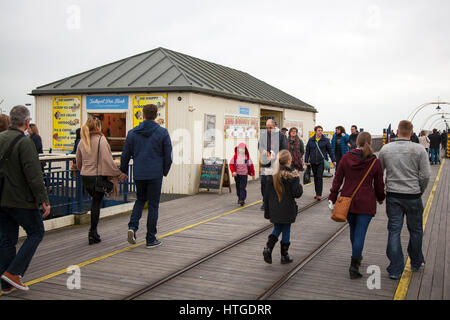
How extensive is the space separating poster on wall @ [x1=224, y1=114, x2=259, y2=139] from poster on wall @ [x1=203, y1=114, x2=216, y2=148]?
3.11ft

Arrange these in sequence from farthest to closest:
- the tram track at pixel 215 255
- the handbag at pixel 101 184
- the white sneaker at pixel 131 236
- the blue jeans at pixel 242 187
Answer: the blue jeans at pixel 242 187 → the handbag at pixel 101 184 → the white sneaker at pixel 131 236 → the tram track at pixel 215 255

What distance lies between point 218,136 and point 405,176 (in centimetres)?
1008

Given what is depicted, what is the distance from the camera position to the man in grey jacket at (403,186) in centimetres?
554

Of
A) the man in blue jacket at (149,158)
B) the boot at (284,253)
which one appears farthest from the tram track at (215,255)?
the man in blue jacket at (149,158)

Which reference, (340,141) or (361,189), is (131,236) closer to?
(361,189)

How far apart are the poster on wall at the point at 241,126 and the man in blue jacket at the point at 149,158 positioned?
896 cm

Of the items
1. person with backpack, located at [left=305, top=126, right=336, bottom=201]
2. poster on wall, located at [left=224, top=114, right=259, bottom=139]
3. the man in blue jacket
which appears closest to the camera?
the man in blue jacket

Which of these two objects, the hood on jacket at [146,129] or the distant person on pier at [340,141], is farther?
the distant person on pier at [340,141]

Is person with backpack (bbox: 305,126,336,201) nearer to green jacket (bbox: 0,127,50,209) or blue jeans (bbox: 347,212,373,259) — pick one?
blue jeans (bbox: 347,212,373,259)

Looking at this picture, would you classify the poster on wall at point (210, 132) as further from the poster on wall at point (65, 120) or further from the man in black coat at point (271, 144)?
the man in black coat at point (271, 144)

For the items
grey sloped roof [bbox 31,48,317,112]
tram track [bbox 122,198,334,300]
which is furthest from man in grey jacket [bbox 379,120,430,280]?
grey sloped roof [bbox 31,48,317,112]

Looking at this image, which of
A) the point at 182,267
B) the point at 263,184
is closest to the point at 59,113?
the point at 263,184

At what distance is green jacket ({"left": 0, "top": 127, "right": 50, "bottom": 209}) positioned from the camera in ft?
15.7

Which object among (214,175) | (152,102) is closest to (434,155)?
(214,175)
